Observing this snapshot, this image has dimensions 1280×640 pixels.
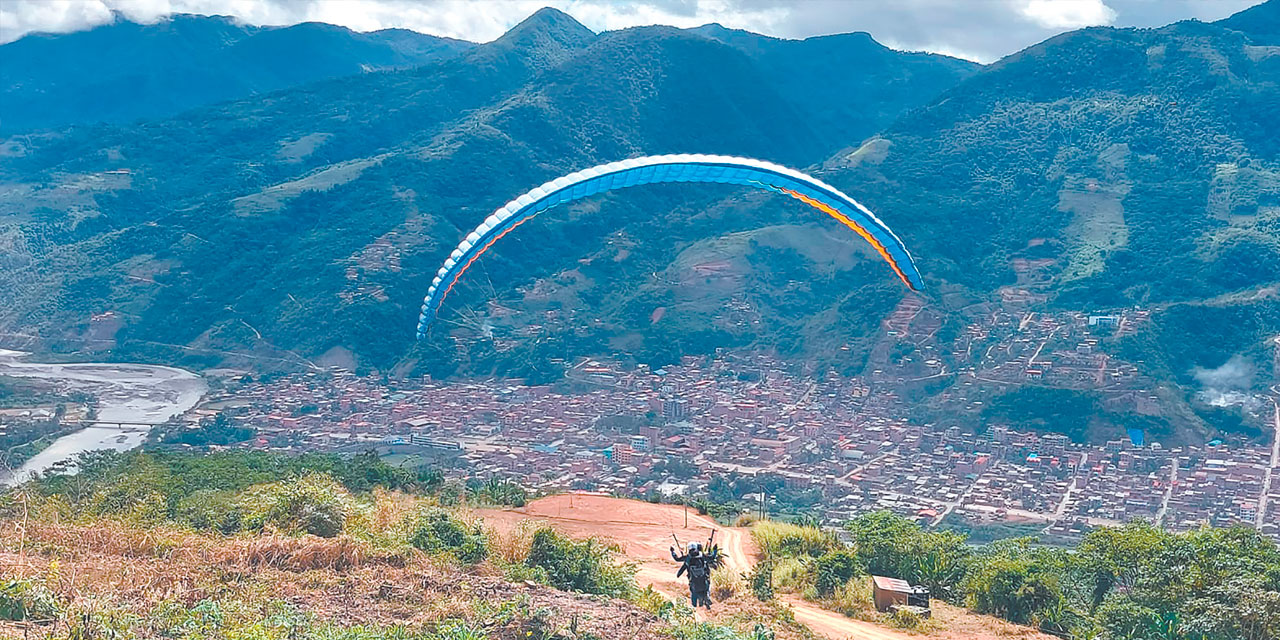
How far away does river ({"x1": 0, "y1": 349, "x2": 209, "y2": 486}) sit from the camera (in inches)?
1355

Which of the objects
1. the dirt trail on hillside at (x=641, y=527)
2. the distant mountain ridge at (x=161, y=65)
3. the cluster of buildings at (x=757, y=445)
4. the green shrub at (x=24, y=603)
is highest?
the distant mountain ridge at (x=161, y=65)

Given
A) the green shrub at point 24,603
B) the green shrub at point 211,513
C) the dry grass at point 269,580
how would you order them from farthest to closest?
the green shrub at point 211,513 < the dry grass at point 269,580 < the green shrub at point 24,603

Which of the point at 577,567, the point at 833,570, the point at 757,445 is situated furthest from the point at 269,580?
the point at 757,445

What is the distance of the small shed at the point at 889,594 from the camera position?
10.4m

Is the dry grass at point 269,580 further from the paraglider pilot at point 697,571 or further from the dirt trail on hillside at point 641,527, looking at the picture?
the dirt trail on hillside at point 641,527

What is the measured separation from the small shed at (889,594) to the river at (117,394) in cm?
2688

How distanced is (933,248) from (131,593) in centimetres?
4349

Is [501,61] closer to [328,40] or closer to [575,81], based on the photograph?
[575,81]

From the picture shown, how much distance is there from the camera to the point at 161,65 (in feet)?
340

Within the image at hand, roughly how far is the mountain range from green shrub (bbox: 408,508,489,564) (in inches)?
1108

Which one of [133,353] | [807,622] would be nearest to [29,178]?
[133,353]

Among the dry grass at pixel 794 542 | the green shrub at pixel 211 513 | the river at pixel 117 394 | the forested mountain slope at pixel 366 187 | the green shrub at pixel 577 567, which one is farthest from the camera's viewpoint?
the forested mountain slope at pixel 366 187

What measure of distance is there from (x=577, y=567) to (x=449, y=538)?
133 cm

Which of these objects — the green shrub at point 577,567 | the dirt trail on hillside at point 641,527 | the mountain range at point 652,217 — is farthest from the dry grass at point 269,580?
the mountain range at point 652,217
